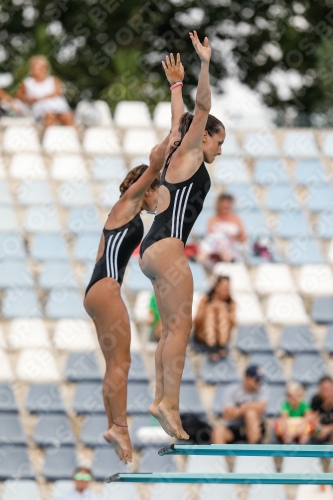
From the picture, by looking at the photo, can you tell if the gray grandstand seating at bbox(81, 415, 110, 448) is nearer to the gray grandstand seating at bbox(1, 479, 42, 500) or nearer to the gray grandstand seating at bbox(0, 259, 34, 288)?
the gray grandstand seating at bbox(1, 479, 42, 500)

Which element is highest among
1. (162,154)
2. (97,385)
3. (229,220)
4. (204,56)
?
(204,56)

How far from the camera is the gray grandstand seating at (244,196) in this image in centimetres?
1325

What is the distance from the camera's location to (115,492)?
10047 mm

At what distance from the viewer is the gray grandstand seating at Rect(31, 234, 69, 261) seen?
41.5ft

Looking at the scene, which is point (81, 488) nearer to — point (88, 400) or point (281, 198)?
point (88, 400)

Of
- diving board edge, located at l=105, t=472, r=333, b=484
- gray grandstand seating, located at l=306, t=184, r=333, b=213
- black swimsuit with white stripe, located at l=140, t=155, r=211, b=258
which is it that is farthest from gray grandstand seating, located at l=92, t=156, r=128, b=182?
diving board edge, located at l=105, t=472, r=333, b=484

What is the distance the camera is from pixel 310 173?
13.9 m

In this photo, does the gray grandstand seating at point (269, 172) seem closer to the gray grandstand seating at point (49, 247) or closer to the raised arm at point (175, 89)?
the gray grandstand seating at point (49, 247)

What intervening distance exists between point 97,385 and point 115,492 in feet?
4.81

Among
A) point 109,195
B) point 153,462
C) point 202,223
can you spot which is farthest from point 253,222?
point 153,462

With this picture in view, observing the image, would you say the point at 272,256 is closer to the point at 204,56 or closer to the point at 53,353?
the point at 53,353

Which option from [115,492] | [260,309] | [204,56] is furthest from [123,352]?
[260,309]

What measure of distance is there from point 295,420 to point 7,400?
9.99ft

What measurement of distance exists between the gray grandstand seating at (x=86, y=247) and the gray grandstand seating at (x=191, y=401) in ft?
7.51
